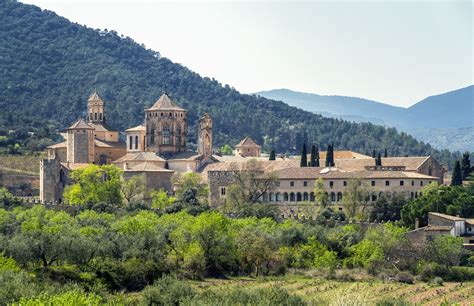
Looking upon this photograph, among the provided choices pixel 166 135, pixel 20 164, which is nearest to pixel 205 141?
pixel 166 135

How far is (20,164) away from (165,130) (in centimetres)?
1941

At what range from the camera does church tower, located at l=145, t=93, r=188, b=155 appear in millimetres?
107812

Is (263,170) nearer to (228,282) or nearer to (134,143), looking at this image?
(134,143)

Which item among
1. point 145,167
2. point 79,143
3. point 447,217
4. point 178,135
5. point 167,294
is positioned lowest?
point 167,294

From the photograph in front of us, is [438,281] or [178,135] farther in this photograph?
[178,135]

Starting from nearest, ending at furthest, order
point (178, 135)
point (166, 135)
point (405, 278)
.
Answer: point (405, 278) → point (166, 135) → point (178, 135)

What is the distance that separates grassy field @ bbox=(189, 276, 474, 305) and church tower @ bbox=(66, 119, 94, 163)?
42392 mm

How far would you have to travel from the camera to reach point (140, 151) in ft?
362

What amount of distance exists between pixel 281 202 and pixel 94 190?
53.1 ft

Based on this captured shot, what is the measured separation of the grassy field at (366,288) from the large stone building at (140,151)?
3508 cm

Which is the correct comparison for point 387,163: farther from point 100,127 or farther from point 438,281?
point 438,281

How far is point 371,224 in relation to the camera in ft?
269

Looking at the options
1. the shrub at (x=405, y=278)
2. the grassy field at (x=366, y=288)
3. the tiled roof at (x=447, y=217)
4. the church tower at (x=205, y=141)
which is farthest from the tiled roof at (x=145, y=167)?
the shrub at (x=405, y=278)

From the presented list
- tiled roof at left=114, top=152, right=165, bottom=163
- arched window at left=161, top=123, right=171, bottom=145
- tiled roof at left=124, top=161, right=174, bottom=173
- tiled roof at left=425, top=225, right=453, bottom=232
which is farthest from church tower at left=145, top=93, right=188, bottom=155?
tiled roof at left=425, top=225, right=453, bottom=232
